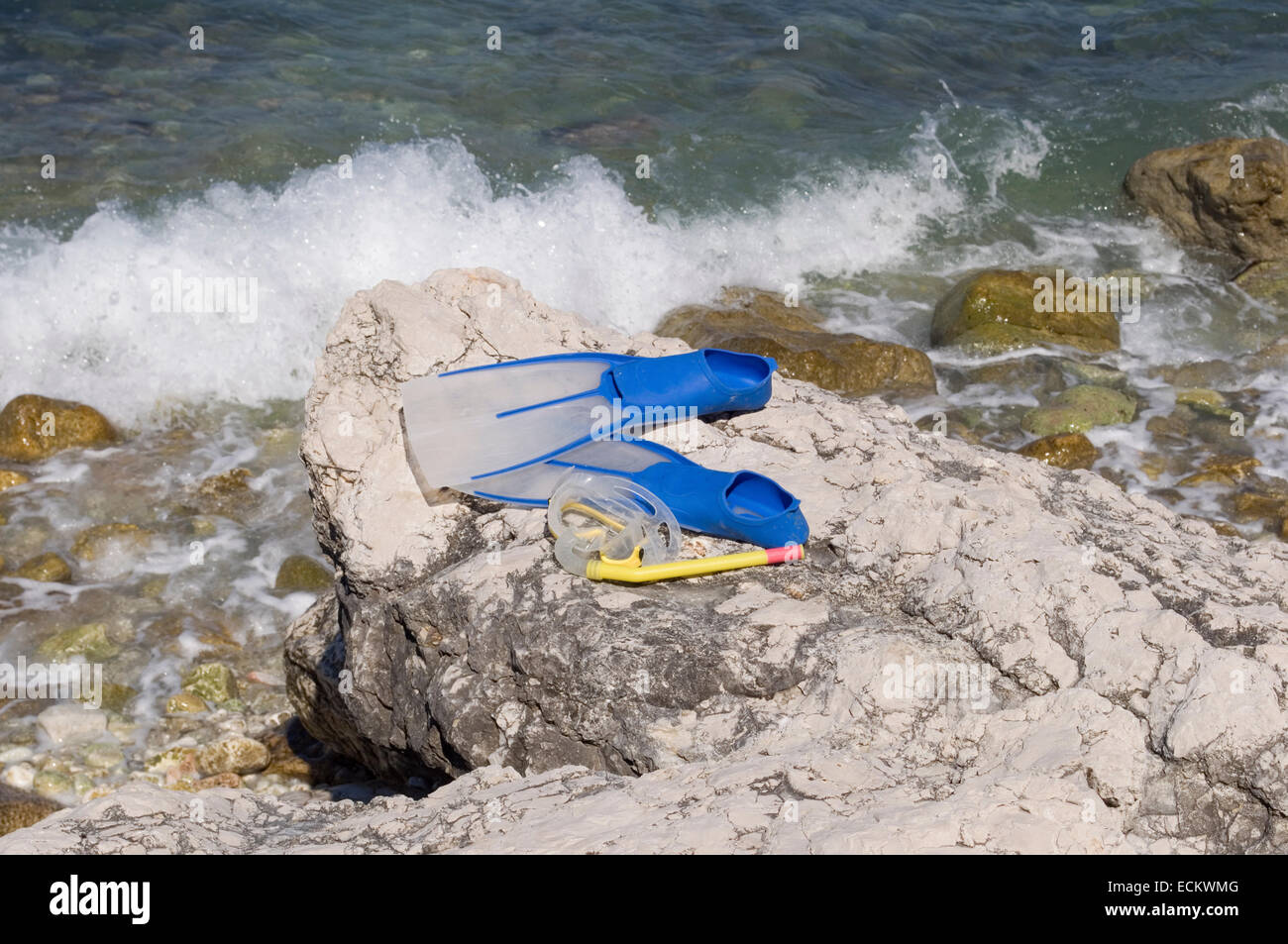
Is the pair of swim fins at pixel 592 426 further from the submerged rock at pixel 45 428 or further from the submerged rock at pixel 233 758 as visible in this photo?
the submerged rock at pixel 45 428

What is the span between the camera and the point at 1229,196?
9047 mm

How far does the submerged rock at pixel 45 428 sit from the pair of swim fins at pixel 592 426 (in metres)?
3.85

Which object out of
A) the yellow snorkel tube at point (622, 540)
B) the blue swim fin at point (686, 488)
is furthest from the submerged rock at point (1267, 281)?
the yellow snorkel tube at point (622, 540)

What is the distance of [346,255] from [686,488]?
5719mm

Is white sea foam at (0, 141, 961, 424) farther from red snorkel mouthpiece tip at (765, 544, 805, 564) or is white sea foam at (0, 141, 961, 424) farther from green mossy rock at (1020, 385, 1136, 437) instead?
red snorkel mouthpiece tip at (765, 544, 805, 564)

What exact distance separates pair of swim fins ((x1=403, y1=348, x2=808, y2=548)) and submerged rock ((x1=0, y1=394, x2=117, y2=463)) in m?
3.85

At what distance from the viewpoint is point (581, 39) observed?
1122 centimetres

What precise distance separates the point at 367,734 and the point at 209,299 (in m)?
5.35

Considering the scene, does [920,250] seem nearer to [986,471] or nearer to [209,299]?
[209,299]

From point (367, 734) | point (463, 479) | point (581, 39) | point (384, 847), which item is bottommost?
point (367, 734)

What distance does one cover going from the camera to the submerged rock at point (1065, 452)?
675 cm

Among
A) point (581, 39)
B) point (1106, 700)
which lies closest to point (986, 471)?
point (1106, 700)

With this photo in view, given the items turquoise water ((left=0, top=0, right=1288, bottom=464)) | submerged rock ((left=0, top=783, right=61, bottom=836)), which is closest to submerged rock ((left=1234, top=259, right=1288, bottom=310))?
turquoise water ((left=0, top=0, right=1288, bottom=464))

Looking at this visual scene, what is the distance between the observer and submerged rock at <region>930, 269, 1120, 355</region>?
7.96 metres
